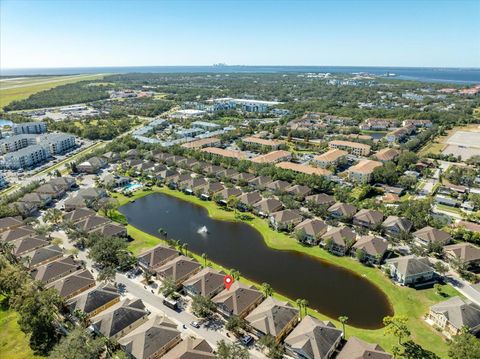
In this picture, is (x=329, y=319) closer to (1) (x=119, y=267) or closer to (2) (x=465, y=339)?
(2) (x=465, y=339)

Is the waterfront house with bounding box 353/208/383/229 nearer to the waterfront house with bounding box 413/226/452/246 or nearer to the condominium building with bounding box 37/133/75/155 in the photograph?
the waterfront house with bounding box 413/226/452/246

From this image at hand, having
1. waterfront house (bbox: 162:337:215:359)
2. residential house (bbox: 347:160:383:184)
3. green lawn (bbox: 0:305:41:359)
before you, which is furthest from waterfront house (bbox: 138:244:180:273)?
residential house (bbox: 347:160:383:184)

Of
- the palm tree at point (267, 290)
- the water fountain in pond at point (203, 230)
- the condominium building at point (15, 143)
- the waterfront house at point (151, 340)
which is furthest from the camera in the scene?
the condominium building at point (15, 143)

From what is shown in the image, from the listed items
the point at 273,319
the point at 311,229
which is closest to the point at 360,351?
the point at 273,319

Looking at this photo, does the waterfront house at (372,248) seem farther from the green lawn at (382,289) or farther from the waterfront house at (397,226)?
the waterfront house at (397,226)

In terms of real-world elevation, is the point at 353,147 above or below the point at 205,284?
above

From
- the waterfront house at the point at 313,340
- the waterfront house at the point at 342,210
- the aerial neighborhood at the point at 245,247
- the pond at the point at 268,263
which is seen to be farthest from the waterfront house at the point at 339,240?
the waterfront house at the point at 313,340

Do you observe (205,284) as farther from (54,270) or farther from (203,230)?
(54,270)
